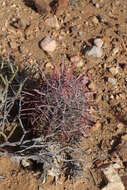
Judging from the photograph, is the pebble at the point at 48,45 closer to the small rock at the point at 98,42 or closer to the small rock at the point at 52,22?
the small rock at the point at 52,22

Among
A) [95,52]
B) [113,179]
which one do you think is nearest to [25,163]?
[113,179]

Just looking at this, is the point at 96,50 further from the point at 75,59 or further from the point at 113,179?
the point at 113,179

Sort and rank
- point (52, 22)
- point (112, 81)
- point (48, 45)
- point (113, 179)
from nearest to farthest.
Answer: point (113, 179)
point (112, 81)
point (48, 45)
point (52, 22)

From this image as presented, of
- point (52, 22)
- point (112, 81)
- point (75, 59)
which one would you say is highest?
point (52, 22)

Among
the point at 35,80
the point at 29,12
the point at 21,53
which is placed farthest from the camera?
the point at 29,12

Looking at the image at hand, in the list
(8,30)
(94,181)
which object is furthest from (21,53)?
(94,181)

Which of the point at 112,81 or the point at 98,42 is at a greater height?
the point at 98,42

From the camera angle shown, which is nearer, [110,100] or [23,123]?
[23,123]

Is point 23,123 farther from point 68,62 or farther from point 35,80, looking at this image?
point 68,62
